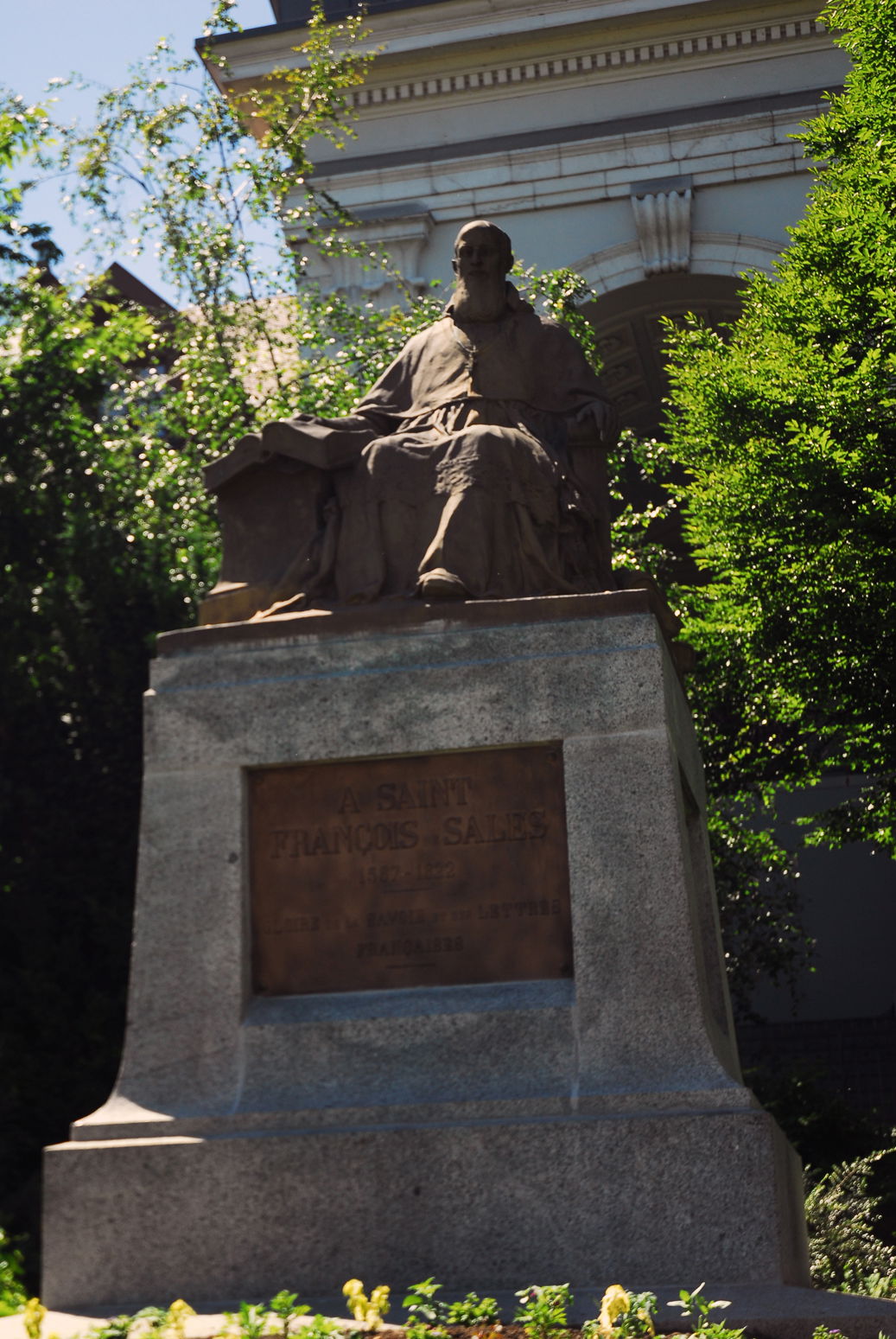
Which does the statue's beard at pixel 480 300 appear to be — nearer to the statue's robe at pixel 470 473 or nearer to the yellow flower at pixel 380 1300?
the statue's robe at pixel 470 473

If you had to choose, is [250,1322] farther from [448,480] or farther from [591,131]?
[591,131]

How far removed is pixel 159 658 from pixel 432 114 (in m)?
20.4

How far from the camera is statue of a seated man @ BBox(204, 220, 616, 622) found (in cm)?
761

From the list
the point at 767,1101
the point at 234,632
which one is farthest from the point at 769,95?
the point at 234,632

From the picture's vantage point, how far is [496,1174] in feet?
20.7

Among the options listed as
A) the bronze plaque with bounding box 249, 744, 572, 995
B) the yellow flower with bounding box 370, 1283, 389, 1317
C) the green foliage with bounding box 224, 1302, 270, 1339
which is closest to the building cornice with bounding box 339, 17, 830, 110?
the bronze plaque with bounding box 249, 744, 572, 995

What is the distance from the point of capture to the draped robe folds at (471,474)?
24.9 feet

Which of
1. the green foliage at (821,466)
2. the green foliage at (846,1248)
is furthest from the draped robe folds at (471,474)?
the green foliage at (821,466)

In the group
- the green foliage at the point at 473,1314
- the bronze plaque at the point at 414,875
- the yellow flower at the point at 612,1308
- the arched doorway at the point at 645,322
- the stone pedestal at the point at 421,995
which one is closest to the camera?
the yellow flower at the point at 612,1308

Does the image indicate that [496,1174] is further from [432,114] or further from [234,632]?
[432,114]

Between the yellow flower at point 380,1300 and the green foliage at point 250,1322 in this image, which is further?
the yellow flower at point 380,1300

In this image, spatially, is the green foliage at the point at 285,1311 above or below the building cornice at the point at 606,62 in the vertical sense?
below

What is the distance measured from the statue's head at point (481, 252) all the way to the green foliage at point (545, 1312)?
4.92m

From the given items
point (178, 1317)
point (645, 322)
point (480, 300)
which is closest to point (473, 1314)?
point (178, 1317)
